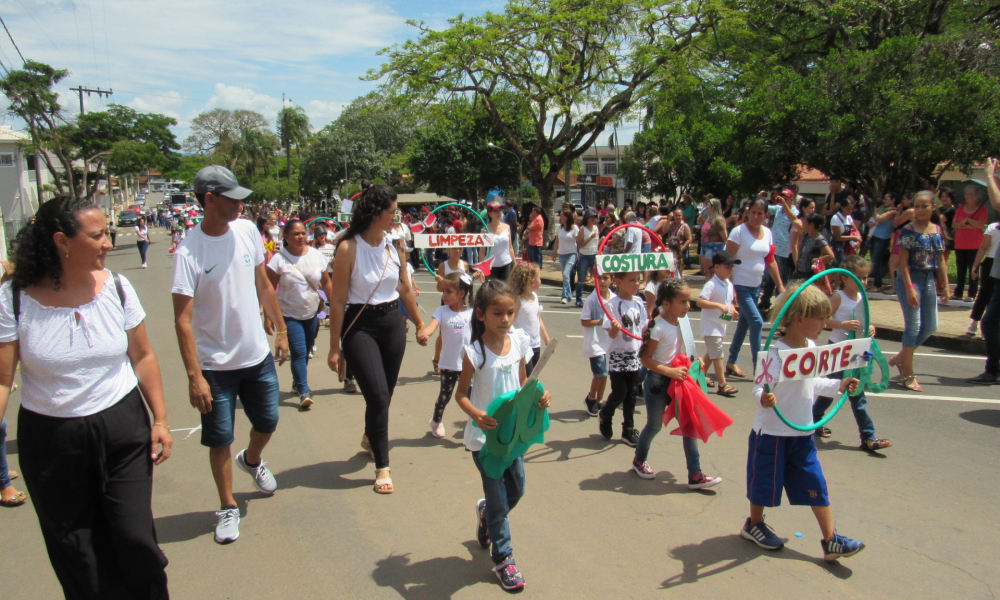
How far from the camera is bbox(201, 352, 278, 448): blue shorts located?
371 cm

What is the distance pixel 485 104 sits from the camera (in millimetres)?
22109

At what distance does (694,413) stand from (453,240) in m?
4.59

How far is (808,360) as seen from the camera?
344 centimetres

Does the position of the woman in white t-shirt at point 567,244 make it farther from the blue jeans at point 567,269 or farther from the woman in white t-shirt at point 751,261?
the woman in white t-shirt at point 751,261

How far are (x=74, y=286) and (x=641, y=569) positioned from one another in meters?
2.95

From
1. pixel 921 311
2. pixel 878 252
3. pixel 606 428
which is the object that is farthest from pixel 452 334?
pixel 878 252

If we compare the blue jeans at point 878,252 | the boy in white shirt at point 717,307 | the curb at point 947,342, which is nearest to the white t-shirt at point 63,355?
the boy in white shirt at point 717,307

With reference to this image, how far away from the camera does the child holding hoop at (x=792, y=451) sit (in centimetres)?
344

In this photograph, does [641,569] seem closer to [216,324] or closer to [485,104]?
[216,324]

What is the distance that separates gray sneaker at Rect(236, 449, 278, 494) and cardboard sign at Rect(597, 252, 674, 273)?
2989 millimetres

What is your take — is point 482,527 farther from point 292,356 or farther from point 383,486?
point 292,356

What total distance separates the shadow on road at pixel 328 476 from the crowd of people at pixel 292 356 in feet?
0.59

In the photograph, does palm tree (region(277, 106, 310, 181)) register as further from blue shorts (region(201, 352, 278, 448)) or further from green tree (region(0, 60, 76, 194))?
blue shorts (region(201, 352, 278, 448))

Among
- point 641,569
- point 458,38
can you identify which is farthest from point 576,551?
point 458,38
